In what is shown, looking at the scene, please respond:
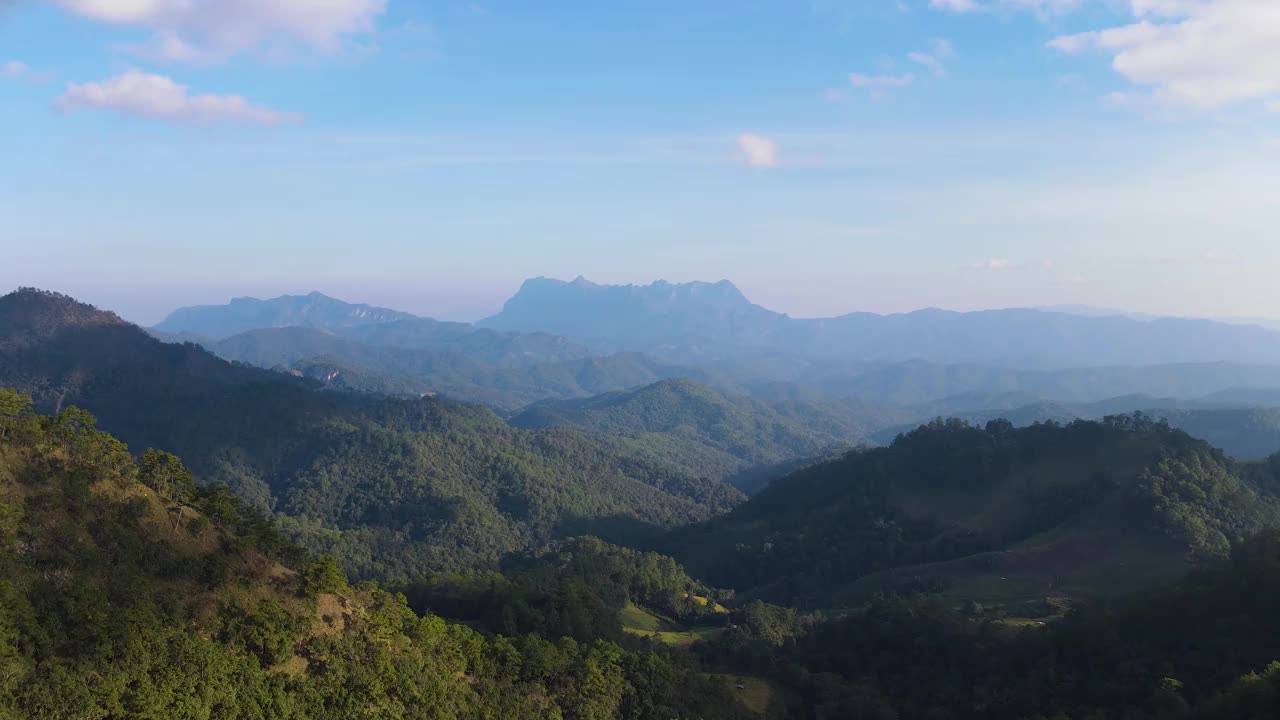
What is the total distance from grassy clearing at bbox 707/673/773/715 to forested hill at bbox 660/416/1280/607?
26078mm

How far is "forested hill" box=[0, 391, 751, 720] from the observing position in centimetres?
2389

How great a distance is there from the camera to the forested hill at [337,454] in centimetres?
11262

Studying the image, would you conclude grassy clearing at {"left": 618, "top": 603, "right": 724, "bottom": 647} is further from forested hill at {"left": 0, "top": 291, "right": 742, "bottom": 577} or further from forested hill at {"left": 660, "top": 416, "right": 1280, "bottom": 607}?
forested hill at {"left": 0, "top": 291, "right": 742, "bottom": 577}

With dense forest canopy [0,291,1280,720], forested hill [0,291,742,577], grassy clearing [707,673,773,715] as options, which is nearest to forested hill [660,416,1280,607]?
dense forest canopy [0,291,1280,720]

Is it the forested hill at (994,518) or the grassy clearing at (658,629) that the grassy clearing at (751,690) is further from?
the forested hill at (994,518)

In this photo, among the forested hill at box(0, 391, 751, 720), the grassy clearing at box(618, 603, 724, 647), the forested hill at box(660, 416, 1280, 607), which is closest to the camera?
the forested hill at box(0, 391, 751, 720)

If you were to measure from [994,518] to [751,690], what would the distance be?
4927 cm

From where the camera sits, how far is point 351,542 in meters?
99.1

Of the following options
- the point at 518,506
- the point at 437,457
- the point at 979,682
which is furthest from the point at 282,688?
the point at 437,457

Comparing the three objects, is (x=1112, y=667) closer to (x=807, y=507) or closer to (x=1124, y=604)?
(x=1124, y=604)

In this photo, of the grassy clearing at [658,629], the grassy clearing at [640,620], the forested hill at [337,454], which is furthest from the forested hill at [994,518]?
the forested hill at [337,454]

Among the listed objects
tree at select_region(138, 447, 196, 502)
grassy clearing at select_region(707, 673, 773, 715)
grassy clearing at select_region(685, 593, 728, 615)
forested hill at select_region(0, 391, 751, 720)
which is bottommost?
grassy clearing at select_region(685, 593, 728, 615)

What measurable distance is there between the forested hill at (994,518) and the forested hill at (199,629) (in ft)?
145

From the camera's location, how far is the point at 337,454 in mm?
127688
